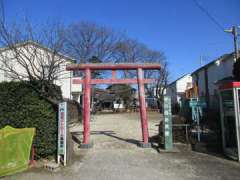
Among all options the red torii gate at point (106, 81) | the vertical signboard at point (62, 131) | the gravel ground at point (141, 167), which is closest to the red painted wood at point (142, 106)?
the red torii gate at point (106, 81)

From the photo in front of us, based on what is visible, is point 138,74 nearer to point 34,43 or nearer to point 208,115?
point 34,43

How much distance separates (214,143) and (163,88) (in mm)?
37550

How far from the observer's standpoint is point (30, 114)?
7.86 m

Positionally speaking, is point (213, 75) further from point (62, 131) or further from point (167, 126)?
point (62, 131)

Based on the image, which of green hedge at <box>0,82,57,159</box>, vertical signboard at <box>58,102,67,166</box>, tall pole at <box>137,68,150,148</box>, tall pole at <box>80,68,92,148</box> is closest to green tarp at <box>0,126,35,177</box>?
green hedge at <box>0,82,57,159</box>

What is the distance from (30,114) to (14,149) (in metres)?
1.29

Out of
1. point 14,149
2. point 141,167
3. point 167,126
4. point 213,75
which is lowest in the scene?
point 141,167

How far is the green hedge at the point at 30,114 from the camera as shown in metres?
7.73

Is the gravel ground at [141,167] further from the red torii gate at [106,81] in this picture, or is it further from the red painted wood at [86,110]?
the red torii gate at [106,81]

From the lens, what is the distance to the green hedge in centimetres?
773

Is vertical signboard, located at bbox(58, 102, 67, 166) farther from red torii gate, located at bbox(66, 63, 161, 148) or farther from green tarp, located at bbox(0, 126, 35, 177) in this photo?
red torii gate, located at bbox(66, 63, 161, 148)

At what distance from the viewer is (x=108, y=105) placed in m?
56.0

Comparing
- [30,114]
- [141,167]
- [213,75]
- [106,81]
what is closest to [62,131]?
[30,114]

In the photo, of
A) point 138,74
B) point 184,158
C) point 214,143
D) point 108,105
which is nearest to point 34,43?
point 138,74
